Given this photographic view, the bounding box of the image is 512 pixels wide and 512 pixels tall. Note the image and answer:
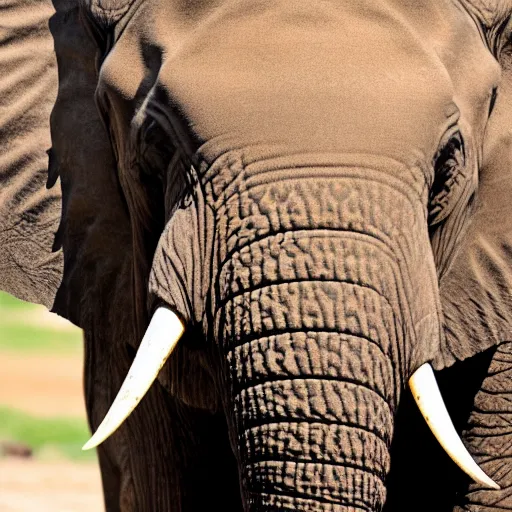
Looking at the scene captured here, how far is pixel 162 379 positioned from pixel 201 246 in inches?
13.8

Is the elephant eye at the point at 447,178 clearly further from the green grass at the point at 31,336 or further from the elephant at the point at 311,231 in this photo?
the green grass at the point at 31,336

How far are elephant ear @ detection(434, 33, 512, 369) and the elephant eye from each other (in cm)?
17

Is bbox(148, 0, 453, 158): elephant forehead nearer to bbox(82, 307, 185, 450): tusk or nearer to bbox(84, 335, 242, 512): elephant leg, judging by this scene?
bbox(82, 307, 185, 450): tusk

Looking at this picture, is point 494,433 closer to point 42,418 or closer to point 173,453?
point 173,453

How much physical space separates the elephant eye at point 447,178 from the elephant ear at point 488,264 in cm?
17

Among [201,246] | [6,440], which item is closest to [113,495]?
[201,246]

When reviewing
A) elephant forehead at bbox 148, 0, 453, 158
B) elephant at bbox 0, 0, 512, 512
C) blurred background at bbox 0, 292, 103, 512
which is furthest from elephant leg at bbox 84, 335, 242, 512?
blurred background at bbox 0, 292, 103, 512

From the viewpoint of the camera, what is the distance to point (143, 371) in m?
2.50

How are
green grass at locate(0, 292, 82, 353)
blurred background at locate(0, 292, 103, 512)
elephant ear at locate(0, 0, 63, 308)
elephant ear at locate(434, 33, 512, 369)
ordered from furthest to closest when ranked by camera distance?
green grass at locate(0, 292, 82, 353) < blurred background at locate(0, 292, 103, 512) < elephant ear at locate(0, 0, 63, 308) < elephant ear at locate(434, 33, 512, 369)

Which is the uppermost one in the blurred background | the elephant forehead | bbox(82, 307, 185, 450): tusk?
the elephant forehead

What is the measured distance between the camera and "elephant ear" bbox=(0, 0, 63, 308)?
3209mm

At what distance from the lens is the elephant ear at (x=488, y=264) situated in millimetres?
2869

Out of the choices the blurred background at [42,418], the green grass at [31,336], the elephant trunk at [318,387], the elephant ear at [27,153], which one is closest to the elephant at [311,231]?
the elephant trunk at [318,387]

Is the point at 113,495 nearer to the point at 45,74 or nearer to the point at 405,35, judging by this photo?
the point at 45,74
